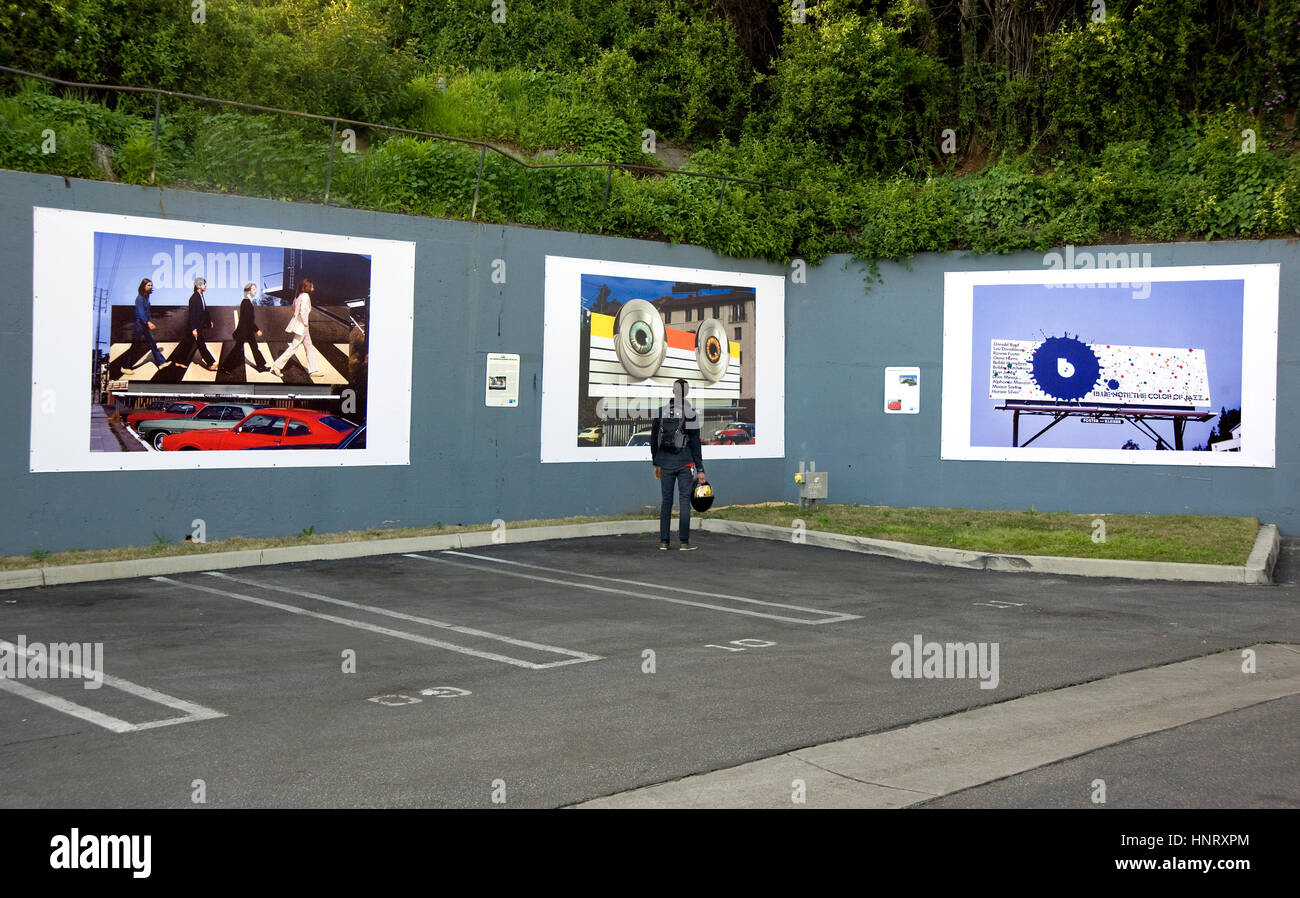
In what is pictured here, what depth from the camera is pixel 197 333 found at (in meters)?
13.1

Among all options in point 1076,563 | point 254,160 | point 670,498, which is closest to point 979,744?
point 1076,563

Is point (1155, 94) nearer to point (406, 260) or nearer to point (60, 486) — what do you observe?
point (406, 260)

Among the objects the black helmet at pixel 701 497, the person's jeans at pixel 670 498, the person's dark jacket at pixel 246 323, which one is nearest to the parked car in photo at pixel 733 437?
the person's jeans at pixel 670 498

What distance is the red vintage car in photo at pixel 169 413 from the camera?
12.8m

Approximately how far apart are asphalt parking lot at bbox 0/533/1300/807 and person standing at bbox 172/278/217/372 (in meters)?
2.81

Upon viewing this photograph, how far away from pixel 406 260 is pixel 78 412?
445cm

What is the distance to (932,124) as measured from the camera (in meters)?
21.0

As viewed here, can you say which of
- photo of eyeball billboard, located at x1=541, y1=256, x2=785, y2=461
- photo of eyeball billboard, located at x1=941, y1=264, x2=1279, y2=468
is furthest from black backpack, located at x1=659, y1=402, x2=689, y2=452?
photo of eyeball billboard, located at x1=941, y1=264, x2=1279, y2=468

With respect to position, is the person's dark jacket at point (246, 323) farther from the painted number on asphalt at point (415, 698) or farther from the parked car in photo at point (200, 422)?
the painted number on asphalt at point (415, 698)

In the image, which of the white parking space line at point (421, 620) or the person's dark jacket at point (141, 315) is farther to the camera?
the person's dark jacket at point (141, 315)

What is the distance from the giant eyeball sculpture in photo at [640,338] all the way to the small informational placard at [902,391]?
3.64 metres

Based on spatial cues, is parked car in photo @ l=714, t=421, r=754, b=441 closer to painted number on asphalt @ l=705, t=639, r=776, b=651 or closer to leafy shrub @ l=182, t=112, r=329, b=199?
leafy shrub @ l=182, t=112, r=329, b=199

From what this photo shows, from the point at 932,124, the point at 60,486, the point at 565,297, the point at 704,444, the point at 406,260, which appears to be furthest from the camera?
the point at 932,124
